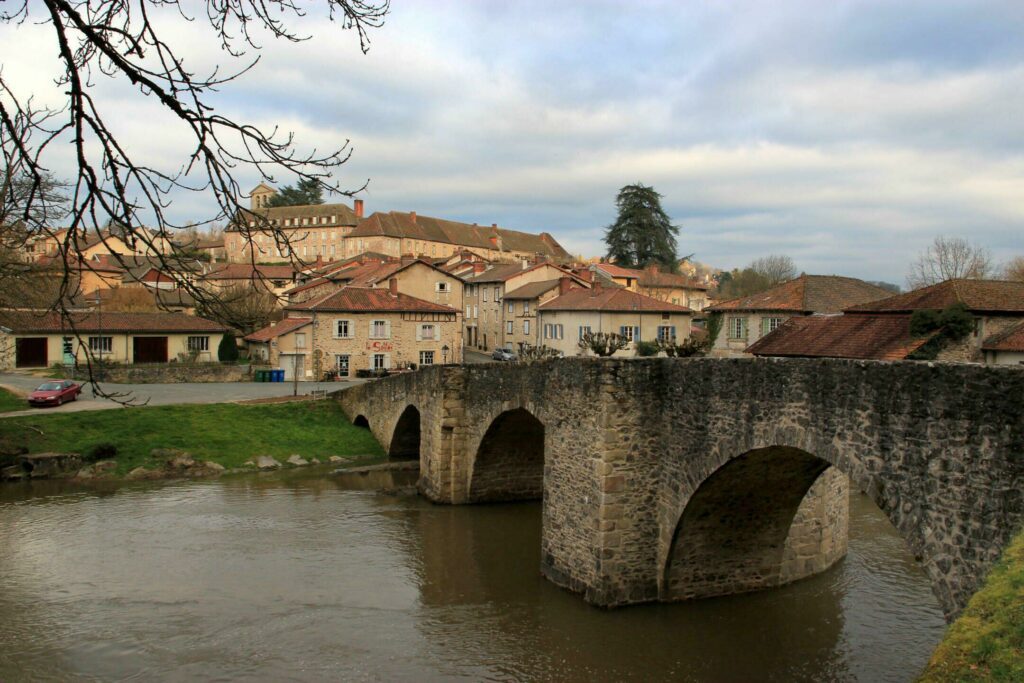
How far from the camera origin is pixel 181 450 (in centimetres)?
2592

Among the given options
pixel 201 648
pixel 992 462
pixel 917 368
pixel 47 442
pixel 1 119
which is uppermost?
pixel 1 119

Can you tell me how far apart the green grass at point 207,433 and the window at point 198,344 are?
12477 millimetres

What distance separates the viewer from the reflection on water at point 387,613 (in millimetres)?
11469

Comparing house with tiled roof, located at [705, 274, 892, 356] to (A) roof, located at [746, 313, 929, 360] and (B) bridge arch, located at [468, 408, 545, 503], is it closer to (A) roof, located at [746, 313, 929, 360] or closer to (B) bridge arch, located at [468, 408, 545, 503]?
(A) roof, located at [746, 313, 929, 360]

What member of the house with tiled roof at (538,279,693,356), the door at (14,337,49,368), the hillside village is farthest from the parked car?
the door at (14,337,49,368)

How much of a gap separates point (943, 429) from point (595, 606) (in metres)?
6.93

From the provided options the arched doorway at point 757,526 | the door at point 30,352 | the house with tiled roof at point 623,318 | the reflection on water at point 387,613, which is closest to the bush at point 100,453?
the reflection on water at point 387,613

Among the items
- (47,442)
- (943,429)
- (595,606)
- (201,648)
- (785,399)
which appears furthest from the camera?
(47,442)

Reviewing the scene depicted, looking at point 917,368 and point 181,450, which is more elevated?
point 917,368

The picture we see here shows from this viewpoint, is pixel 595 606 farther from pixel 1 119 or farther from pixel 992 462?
pixel 1 119

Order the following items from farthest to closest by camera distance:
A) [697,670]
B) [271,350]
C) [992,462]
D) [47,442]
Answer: [271,350] → [47,442] → [697,670] → [992,462]

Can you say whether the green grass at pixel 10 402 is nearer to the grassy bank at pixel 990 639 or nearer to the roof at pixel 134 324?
the roof at pixel 134 324

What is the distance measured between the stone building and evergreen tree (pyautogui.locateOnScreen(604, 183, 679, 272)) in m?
12.2

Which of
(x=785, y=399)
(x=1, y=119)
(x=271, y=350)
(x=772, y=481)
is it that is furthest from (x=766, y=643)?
(x=271, y=350)
